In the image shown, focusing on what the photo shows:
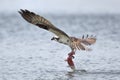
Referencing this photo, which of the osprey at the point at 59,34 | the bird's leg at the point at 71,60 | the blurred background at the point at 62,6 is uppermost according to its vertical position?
the blurred background at the point at 62,6

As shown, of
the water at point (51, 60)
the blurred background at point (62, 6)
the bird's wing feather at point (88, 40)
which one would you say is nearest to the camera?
the water at point (51, 60)

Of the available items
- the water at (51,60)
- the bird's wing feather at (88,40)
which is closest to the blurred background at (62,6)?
the water at (51,60)

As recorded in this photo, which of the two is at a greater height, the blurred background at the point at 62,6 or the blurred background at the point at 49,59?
the blurred background at the point at 62,6

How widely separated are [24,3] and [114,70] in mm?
58766

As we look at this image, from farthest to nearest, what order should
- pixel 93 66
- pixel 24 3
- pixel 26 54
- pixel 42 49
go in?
pixel 24 3
pixel 42 49
pixel 26 54
pixel 93 66

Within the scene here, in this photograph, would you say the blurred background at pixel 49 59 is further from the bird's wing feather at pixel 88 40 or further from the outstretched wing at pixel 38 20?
the outstretched wing at pixel 38 20

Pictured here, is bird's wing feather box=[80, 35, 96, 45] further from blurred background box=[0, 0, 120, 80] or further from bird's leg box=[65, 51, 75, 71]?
blurred background box=[0, 0, 120, 80]

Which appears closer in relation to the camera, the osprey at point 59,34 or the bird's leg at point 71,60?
the osprey at point 59,34

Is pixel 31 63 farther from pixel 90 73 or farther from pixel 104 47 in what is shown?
pixel 104 47

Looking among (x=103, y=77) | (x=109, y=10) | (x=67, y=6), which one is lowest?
(x=103, y=77)

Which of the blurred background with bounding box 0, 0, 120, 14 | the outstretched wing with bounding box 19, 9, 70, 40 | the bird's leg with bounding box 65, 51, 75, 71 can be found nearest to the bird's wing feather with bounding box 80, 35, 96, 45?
the bird's leg with bounding box 65, 51, 75, 71

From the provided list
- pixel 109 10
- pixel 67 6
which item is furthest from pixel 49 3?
pixel 109 10

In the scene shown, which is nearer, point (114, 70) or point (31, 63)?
point (114, 70)

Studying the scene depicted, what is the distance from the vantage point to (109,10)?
74.2 meters
